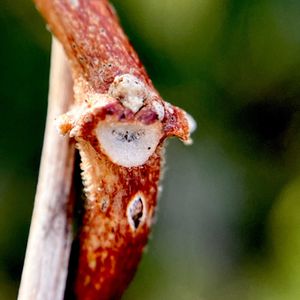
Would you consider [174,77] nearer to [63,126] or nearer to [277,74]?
[277,74]

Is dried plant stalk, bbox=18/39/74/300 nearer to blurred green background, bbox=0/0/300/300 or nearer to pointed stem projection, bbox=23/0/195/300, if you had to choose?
pointed stem projection, bbox=23/0/195/300

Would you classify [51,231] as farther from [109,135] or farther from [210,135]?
[210,135]

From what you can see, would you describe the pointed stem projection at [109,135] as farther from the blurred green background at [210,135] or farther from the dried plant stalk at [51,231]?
the blurred green background at [210,135]

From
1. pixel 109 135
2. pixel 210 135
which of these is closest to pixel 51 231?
pixel 109 135

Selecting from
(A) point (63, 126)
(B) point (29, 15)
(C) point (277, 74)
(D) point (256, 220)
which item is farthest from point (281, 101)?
(A) point (63, 126)

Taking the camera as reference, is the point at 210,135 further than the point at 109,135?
Yes

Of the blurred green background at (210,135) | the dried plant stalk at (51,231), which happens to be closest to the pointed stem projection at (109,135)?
the dried plant stalk at (51,231)

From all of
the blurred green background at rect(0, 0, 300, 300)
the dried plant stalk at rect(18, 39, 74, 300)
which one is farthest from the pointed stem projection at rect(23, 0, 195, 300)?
the blurred green background at rect(0, 0, 300, 300)
